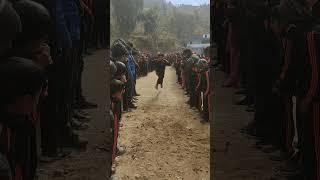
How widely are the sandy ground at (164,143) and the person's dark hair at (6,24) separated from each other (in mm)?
2625

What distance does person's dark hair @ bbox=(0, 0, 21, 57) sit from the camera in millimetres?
1955

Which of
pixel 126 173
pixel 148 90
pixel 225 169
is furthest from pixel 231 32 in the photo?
pixel 148 90

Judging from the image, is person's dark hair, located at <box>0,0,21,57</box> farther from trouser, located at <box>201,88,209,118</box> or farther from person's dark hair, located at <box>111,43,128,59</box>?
person's dark hair, located at <box>111,43,128,59</box>

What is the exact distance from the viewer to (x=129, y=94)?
5.62 m

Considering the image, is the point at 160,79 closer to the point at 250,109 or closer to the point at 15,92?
the point at 250,109

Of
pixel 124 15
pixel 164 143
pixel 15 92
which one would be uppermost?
pixel 124 15

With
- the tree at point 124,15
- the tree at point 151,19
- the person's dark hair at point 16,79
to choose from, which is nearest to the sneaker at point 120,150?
the tree at point 124,15

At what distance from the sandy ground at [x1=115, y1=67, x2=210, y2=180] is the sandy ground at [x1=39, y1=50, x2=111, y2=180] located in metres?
0.78

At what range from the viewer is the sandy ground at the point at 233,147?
3.51 m

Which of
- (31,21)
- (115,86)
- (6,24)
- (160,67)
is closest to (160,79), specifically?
(160,67)

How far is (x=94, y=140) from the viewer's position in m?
3.68

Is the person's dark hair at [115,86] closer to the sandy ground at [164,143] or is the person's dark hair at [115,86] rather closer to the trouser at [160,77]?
the sandy ground at [164,143]

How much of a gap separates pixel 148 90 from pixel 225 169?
2580 millimetres

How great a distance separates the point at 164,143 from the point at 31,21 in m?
2.69
